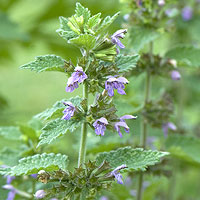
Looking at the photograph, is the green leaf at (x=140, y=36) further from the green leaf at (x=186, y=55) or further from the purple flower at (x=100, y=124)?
the purple flower at (x=100, y=124)

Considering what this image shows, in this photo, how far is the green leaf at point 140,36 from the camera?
227cm

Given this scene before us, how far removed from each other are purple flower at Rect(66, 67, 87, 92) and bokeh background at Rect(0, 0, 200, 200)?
0.66 meters

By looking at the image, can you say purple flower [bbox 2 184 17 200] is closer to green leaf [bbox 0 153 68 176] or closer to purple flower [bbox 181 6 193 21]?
green leaf [bbox 0 153 68 176]

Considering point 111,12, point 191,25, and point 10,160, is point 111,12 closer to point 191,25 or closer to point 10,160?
point 191,25

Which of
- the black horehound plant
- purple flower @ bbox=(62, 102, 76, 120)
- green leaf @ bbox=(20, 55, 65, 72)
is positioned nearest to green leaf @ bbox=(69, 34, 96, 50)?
the black horehound plant

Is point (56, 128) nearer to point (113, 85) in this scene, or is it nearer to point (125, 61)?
point (113, 85)

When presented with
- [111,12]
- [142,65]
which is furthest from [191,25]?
[142,65]

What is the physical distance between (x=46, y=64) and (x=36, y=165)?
373 mm

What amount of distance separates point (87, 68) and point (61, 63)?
0.11 meters

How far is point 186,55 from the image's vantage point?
2.42 meters

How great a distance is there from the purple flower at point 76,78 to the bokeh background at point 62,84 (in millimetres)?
657

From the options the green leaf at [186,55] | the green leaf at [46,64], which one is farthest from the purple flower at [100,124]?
the green leaf at [186,55]

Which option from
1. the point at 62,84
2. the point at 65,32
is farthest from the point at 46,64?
the point at 62,84

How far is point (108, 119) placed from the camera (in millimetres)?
1650
